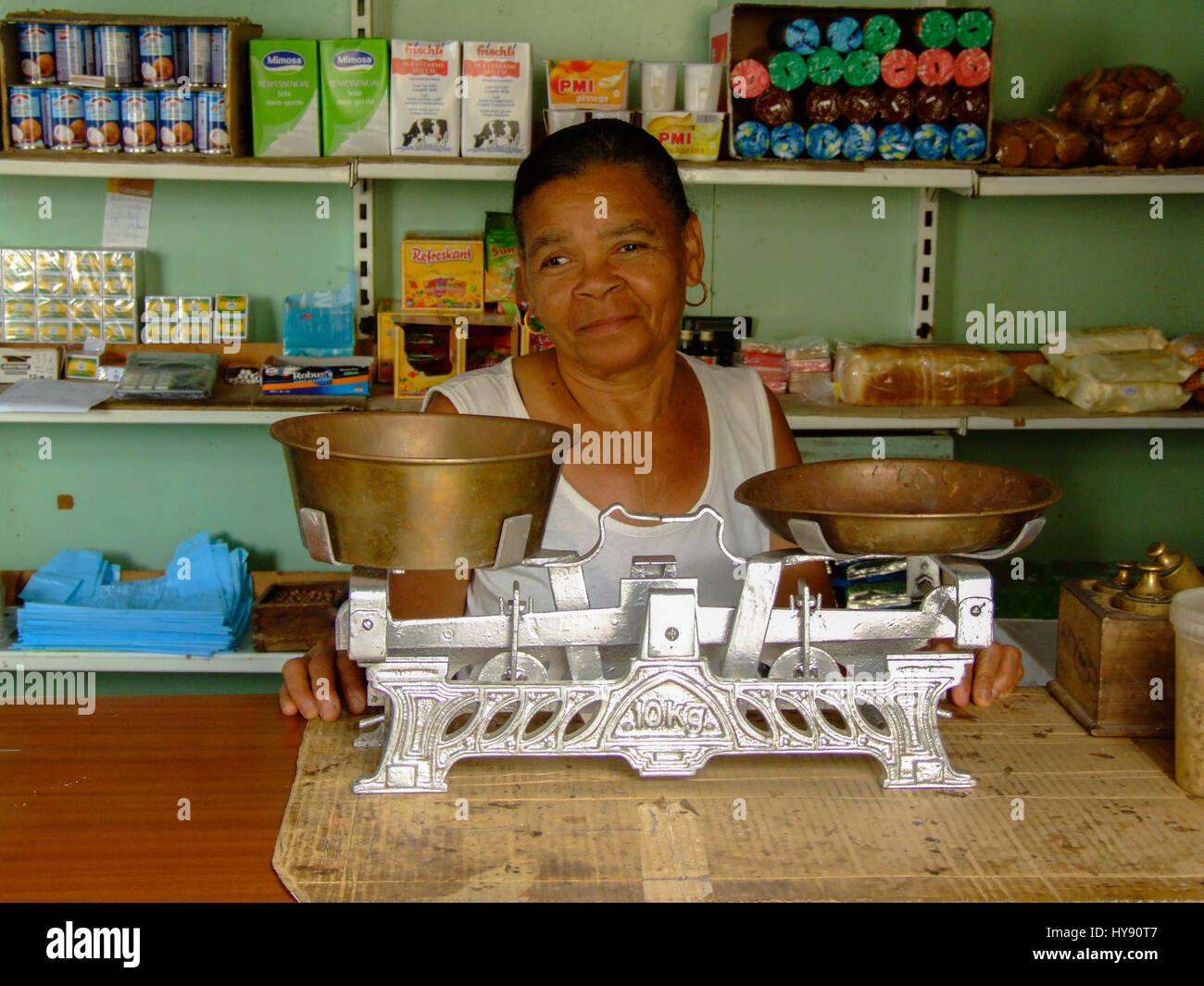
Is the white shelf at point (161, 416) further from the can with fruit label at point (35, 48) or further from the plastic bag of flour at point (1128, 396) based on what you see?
the plastic bag of flour at point (1128, 396)

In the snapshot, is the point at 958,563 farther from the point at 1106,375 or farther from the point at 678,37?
the point at 678,37

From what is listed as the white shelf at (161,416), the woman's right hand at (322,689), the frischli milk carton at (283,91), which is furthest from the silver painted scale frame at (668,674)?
the frischli milk carton at (283,91)

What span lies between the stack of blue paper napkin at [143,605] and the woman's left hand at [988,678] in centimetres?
171

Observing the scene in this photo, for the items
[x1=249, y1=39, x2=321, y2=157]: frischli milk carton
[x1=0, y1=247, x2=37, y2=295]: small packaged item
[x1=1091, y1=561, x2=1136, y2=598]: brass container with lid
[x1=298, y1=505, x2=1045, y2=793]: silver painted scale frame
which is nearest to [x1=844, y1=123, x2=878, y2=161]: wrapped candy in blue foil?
[x1=249, y1=39, x2=321, y2=157]: frischli milk carton

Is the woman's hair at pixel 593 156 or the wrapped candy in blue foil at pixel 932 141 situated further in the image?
the wrapped candy in blue foil at pixel 932 141

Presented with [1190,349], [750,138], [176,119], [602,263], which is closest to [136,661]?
[176,119]

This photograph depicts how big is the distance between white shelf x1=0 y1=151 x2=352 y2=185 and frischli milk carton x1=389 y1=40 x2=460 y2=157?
0.14m

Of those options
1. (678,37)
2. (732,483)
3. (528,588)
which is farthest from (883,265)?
(528,588)

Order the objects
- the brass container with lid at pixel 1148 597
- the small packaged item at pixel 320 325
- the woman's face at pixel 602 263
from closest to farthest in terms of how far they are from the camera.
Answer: the brass container with lid at pixel 1148 597 < the woman's face at pixel 602 263 < the small packaged item at pixel 320 325

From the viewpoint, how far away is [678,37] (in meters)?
2.86

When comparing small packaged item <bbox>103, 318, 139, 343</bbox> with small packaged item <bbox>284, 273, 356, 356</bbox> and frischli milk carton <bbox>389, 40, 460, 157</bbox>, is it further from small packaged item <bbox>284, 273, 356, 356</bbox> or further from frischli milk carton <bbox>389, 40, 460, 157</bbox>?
frischli milk carton <bbox>389, 40, 460, 157</bbox>

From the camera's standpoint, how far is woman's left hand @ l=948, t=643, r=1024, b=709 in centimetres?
148

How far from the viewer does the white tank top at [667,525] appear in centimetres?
174

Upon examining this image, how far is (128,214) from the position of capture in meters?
2.88
